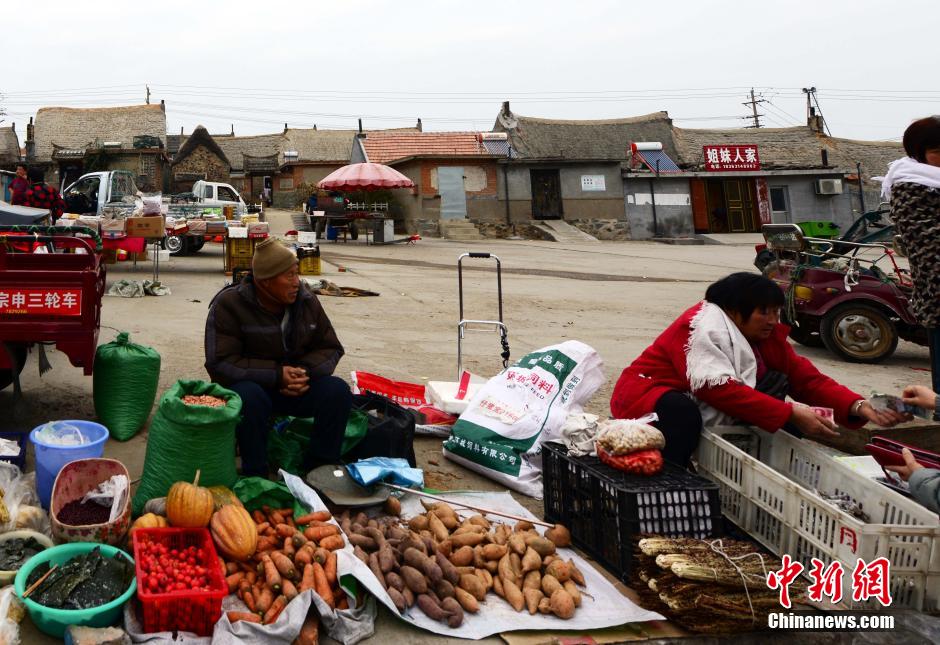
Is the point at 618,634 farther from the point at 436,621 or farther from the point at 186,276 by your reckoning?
the point at 186,276

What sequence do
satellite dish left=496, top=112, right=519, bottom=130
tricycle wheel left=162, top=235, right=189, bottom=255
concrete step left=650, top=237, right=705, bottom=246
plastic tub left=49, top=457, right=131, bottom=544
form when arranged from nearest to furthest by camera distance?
plastic tub left=49, top=457, right=131, bottom=544
tricycle wheel left=162, top=235, right=189, bottom=255
concrete step left=650, top=237, right=705, bottom=246
satellite dish left=496, top=112, right=519, bottom=130

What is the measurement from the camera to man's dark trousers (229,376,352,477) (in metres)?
3.83

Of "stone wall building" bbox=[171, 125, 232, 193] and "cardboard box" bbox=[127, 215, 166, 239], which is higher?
"stone wall building" bbox=[171, 125, 232, 193]

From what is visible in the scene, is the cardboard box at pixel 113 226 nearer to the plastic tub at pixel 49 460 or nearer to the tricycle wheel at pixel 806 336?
the plastic tub at pixel 49 460

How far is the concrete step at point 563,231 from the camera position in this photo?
27.9 m

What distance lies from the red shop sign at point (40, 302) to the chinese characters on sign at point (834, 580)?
385 cm

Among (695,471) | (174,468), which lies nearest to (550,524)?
(695,471)

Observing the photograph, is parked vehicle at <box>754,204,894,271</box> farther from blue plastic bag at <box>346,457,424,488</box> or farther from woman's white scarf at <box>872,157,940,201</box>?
blue plastic bag at <box>346,457,424,488</box>

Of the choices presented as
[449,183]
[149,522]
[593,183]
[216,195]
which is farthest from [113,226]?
[593,183]

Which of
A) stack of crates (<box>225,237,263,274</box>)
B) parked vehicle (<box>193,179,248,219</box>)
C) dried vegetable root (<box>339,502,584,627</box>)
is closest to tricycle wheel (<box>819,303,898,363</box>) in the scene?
dried vegetable root (<box>339,502,584,627</box>)

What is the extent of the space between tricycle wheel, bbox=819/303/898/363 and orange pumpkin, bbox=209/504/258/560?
7485 millimetres

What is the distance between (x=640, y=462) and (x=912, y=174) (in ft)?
6.69

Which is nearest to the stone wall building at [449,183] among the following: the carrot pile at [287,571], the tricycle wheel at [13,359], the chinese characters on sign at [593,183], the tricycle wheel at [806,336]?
the chinese characters on sign at [593,183]

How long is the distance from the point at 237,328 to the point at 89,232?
2.29 metres
